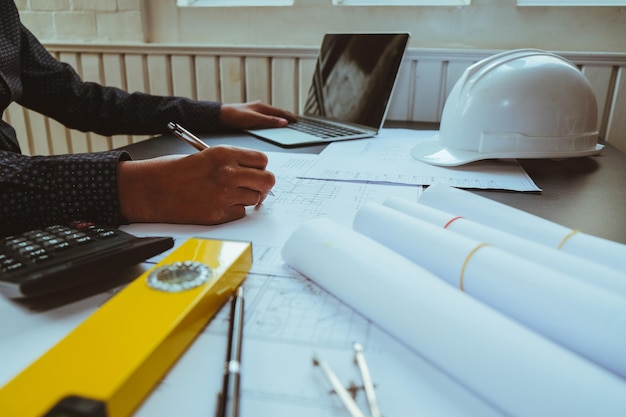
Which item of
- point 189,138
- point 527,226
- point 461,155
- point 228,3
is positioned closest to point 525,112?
point 461,155

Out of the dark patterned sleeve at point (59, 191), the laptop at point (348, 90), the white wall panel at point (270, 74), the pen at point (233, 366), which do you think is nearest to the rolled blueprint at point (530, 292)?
the pen at point (233, 366)

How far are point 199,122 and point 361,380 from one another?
0.87m

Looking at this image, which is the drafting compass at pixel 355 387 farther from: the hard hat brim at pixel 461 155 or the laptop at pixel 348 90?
the laptop at pixel 348 90

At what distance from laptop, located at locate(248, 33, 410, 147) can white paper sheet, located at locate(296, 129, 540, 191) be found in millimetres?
110

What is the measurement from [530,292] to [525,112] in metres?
0.53

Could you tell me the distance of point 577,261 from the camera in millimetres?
309

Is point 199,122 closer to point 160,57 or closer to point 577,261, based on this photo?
point 160,57

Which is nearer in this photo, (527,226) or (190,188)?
(527,226)

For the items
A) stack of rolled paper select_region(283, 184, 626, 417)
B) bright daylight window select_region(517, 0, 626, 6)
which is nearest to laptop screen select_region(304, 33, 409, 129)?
bright daylight window select_region(517, 0, 626, 6)

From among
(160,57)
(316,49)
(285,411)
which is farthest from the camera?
(160,57)

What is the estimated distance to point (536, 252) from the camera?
328mm

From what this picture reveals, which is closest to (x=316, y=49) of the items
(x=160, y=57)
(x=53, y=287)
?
(x=160, y=57)

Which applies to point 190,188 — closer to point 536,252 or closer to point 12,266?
point 12,266

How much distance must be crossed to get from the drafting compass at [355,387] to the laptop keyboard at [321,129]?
2.39 ft
